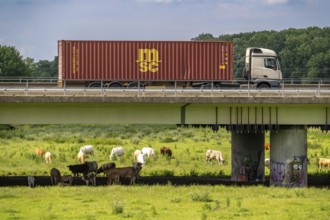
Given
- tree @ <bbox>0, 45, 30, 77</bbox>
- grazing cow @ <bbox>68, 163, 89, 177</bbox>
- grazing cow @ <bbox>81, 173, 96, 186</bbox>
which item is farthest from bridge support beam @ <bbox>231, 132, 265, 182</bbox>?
tree @ <bbox>0, 45, 30, 77</bbox>

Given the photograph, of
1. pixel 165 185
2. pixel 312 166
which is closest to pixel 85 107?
pixel 165 185

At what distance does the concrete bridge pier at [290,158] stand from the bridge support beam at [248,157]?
4161mm

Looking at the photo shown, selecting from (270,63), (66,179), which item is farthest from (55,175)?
(270,63)

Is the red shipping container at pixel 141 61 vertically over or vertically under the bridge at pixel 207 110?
over

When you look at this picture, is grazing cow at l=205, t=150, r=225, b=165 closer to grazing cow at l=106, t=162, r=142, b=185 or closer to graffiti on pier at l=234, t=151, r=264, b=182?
graffiti on pier at l=234, t=151, r=264, b=182

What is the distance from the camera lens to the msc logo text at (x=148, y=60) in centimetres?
5397

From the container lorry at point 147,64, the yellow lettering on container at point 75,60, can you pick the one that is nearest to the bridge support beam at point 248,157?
the container lorry at point 147,64

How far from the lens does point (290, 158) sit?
157 ft

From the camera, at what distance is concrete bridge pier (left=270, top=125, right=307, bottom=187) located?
47.6 metres

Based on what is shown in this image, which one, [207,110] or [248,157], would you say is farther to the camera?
[248,157]

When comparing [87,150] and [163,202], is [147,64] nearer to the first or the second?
[87,150]

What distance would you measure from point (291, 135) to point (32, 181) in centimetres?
1493

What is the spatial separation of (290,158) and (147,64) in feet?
39.1

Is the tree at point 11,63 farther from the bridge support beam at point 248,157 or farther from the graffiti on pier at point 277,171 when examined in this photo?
the graffiti on pier at point 277,171
